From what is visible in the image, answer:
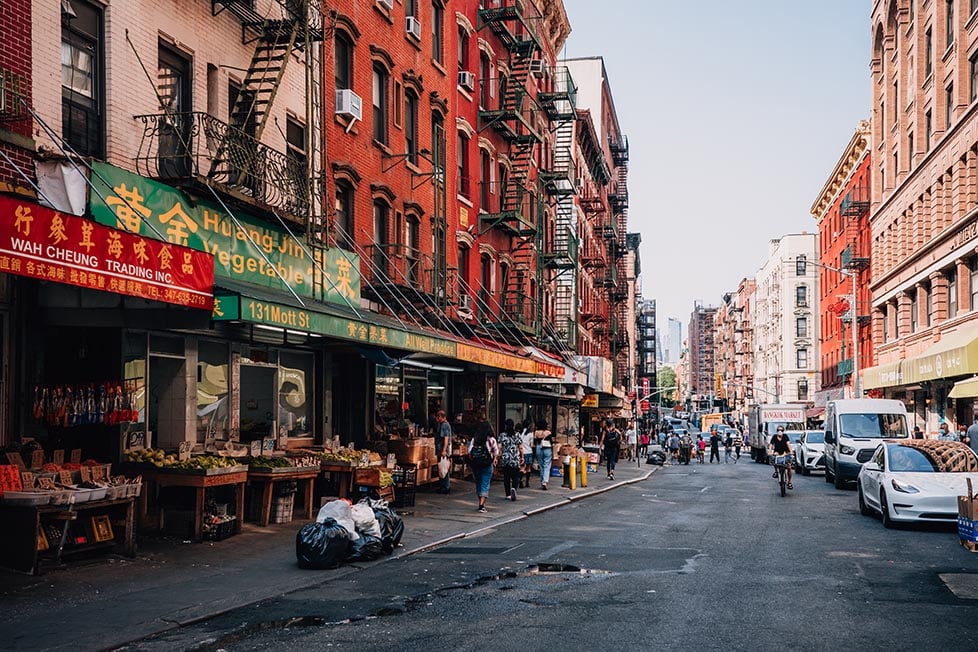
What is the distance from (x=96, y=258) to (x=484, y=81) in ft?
84.6

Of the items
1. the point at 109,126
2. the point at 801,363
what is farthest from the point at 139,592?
the point at 801,363

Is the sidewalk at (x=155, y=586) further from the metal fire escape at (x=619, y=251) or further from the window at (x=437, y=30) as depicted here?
the metal fire escape at (x=619, y=251)

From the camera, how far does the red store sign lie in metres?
9.52

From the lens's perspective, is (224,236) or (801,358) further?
(801,358)

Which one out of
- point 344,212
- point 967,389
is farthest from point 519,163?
point 967,389

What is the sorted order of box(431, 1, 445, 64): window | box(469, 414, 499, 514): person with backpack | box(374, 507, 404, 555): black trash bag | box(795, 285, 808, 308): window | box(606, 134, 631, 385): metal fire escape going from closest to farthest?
1. box(374, 507, 404, 555): black trash bag
2. box(469, 414, 499, 514): person with backpack
3. box(431, 1, 445, 64): window
4. box(606, 134, 631, 385): metal fire escape
5. box(795, 285, 808, 308): window

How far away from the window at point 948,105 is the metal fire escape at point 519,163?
630 inches

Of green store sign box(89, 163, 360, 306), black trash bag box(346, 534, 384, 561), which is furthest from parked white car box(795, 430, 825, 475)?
black trash bag box(346, 534, 384, 561)

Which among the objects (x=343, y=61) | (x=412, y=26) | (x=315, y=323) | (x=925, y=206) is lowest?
(x=315, y=323)

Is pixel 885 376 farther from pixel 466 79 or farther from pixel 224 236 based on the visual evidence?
pixel 224 236

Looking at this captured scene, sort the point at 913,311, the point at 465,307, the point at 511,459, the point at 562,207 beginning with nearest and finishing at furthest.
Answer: the point at 511,459
the point at 465,307
the point at 562,207
the point at 913,311

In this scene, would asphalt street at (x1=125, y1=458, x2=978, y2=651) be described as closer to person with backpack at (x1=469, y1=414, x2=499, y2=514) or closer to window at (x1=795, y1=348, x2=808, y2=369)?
person with backpack at (x1=469, y1=414, x2=499, y2=514)

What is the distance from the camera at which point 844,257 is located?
217ft

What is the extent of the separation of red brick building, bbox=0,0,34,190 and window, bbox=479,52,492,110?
22.4 metres
